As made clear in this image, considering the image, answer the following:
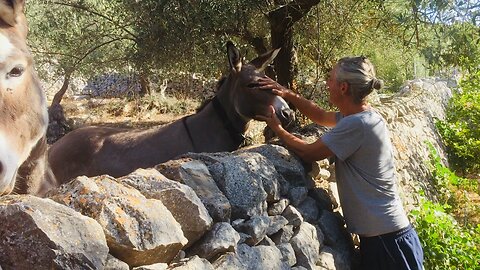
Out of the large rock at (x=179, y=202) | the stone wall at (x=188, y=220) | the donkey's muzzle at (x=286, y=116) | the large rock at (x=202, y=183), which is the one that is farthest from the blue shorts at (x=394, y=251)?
the donkey's muzzle at (x=286, y=116)

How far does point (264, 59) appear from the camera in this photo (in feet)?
20.3

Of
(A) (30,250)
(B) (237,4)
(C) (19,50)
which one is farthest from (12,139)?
(B) (237,4)

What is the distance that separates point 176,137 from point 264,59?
53.0 inches

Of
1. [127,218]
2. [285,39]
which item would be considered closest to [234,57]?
[285,39]

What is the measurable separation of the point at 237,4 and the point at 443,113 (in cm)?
724

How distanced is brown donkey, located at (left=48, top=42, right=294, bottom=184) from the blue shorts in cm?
256

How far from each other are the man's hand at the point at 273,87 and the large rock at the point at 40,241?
309cm

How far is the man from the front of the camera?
333 cm

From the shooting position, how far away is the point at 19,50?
277cm

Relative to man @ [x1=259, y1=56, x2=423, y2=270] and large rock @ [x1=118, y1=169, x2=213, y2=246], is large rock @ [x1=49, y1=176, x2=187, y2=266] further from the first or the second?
man @ [x1=259, y1=56, x2=423, y2=270]

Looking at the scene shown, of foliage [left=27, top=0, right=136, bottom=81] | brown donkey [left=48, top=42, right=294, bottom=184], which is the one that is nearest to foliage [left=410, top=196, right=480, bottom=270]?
brown donkey [left=48, top=42, right=294, bottom=184]

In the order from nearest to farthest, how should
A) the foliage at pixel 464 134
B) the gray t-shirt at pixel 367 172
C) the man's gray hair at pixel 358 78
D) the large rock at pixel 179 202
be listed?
the large rock at pixel 179 202
the gray t-shirt at pixel 367 172
the man's gray hair at pixel 358 78
the foliage at pixel 464 134

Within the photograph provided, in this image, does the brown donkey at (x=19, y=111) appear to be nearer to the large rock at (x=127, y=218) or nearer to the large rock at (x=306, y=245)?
the large rock at (x=127, y=218)

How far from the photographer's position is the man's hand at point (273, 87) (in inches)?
184
